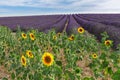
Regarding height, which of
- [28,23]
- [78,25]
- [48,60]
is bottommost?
[28,23]

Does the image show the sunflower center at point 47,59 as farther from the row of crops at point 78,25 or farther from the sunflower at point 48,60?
the row of crops at point 78,25

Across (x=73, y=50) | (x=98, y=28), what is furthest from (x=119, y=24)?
(x=73, y=50)

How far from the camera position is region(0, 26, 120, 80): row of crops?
5672mm

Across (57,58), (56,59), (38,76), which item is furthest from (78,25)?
(38,76)

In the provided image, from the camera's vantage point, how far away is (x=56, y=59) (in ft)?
33.6

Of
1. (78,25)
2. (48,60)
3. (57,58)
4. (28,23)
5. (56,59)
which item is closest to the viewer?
(48,60)

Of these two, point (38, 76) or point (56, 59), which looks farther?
point (56, 59)

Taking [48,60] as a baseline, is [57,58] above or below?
below

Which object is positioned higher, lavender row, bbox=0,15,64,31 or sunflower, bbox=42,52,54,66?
sunflower, bbox=42,52,54,66

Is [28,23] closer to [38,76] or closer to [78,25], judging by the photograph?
[78,25]

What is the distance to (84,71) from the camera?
374 inches

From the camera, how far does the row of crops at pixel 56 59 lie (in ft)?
18.6

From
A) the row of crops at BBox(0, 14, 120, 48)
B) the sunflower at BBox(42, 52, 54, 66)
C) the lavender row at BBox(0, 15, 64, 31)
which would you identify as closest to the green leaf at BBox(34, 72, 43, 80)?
the sunflower at BBox(42, 52, 54, 66)

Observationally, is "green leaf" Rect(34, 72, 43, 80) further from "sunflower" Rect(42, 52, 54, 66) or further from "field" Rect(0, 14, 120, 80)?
"sunflower" Rect(42, 52, 54, 66)
